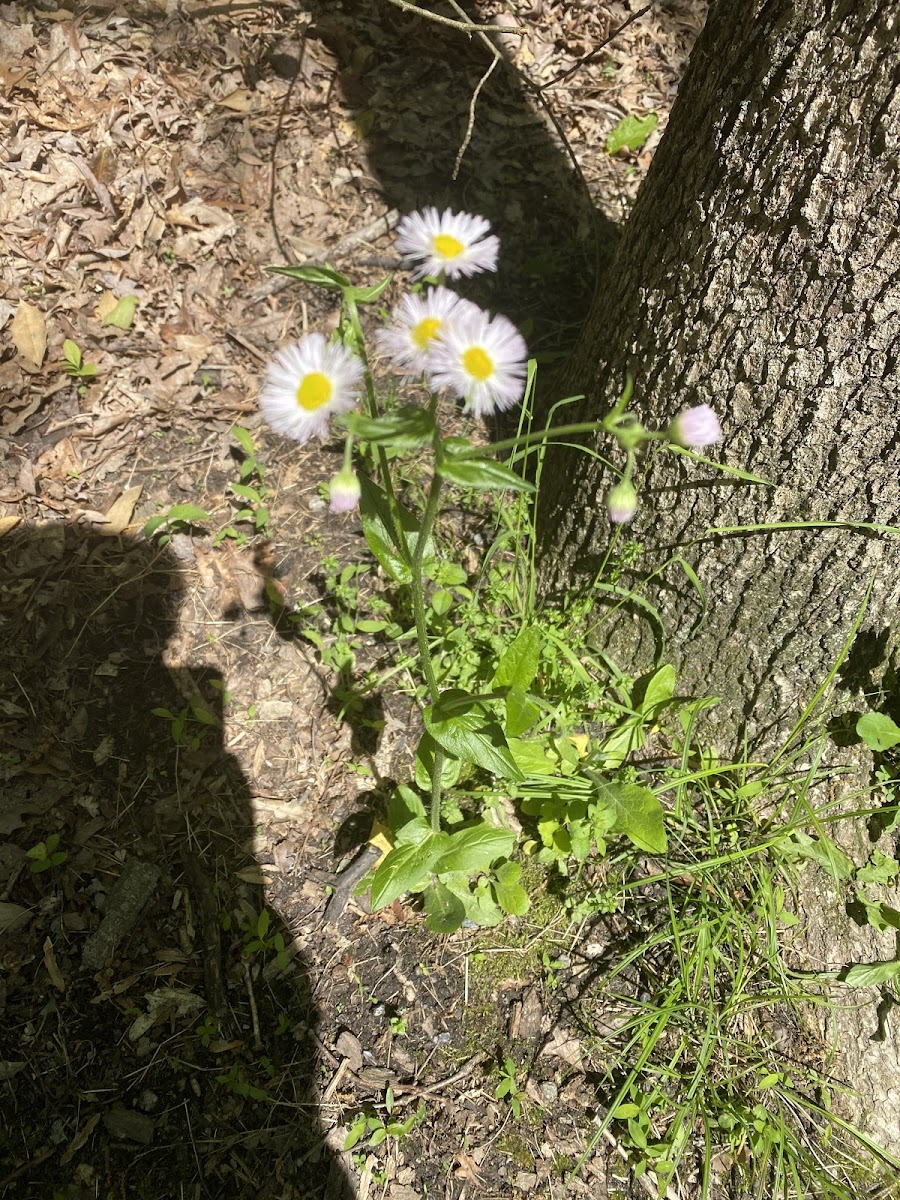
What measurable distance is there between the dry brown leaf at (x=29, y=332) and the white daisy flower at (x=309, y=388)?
66.1 inches

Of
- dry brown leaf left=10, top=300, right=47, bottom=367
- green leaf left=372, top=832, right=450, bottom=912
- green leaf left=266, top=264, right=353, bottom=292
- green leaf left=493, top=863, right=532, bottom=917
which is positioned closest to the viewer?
green leaf left=266, top=264, right=353, bottom=292

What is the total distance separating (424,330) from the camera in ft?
3.67

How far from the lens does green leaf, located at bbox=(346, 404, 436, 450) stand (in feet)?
3.11

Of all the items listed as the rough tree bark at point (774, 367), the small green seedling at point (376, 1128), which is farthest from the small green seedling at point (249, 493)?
the small green seedling at point (376, 1128)

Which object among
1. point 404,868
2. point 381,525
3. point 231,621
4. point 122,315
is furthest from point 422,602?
point 122,315

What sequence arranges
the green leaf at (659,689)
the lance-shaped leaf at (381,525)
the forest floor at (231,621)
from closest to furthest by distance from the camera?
the lance-shaped leaf at (381,525) < the forest floor at (231,621) < the green leaf at (659,689)

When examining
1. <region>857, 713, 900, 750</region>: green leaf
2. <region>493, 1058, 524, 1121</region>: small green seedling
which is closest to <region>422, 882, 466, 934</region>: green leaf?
<region>493, 1058, 524, 1121</region>: small green seedling

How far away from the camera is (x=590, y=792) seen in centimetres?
179

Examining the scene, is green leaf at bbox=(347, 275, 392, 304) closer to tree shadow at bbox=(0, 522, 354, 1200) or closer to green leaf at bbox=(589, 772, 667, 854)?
green leaf at bbox=(589, 772, 667, 854)

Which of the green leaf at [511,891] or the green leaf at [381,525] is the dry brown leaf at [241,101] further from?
the green leaf at [511,891]

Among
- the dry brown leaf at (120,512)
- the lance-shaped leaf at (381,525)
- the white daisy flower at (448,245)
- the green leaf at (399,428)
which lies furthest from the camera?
the dry brown leaf at (120,512)

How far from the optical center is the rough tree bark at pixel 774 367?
123cm

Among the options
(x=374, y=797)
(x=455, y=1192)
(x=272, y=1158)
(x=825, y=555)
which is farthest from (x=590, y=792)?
(x=272, y=1158)

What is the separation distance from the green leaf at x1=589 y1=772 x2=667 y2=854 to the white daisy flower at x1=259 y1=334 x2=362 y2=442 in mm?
1057
